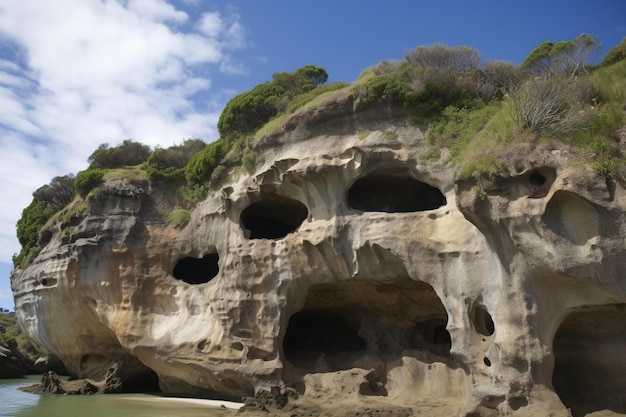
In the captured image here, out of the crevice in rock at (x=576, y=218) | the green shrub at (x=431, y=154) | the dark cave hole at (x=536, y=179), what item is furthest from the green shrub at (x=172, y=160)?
the crevice in rock at (x=576, y=218)

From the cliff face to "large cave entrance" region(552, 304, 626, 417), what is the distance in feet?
0.12

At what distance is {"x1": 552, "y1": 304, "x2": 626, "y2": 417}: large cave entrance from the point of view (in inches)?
483

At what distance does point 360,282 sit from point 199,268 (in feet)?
28.6

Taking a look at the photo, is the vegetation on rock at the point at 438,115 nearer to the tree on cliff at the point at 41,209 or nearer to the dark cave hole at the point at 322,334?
the tree on cliff at the point at 41,209

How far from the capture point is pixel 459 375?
15.1 m

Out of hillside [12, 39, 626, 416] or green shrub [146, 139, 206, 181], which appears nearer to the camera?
hillside [12, 39, 626, 416]

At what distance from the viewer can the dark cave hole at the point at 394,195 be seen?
18.2m

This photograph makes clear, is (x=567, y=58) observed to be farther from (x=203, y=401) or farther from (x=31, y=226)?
(x=31, y=226)

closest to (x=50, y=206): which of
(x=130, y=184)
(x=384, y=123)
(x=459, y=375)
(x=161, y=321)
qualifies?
(x=130, y=184)

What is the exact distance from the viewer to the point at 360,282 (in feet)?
56.6

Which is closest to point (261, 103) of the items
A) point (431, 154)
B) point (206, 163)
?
point (206, 163)

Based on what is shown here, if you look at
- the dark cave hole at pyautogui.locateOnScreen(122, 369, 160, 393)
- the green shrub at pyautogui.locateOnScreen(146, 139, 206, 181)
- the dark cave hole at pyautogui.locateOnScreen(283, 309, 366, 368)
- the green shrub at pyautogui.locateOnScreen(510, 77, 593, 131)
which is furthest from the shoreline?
the green shrub at pyautogui.locateOnScreen(510, 77, 593, 131)

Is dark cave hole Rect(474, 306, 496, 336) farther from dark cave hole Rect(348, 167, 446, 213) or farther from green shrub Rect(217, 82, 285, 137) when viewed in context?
green shrub Rect(217, 82, 285, 137)

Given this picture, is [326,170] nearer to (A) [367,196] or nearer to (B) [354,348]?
(A) [367,196]
